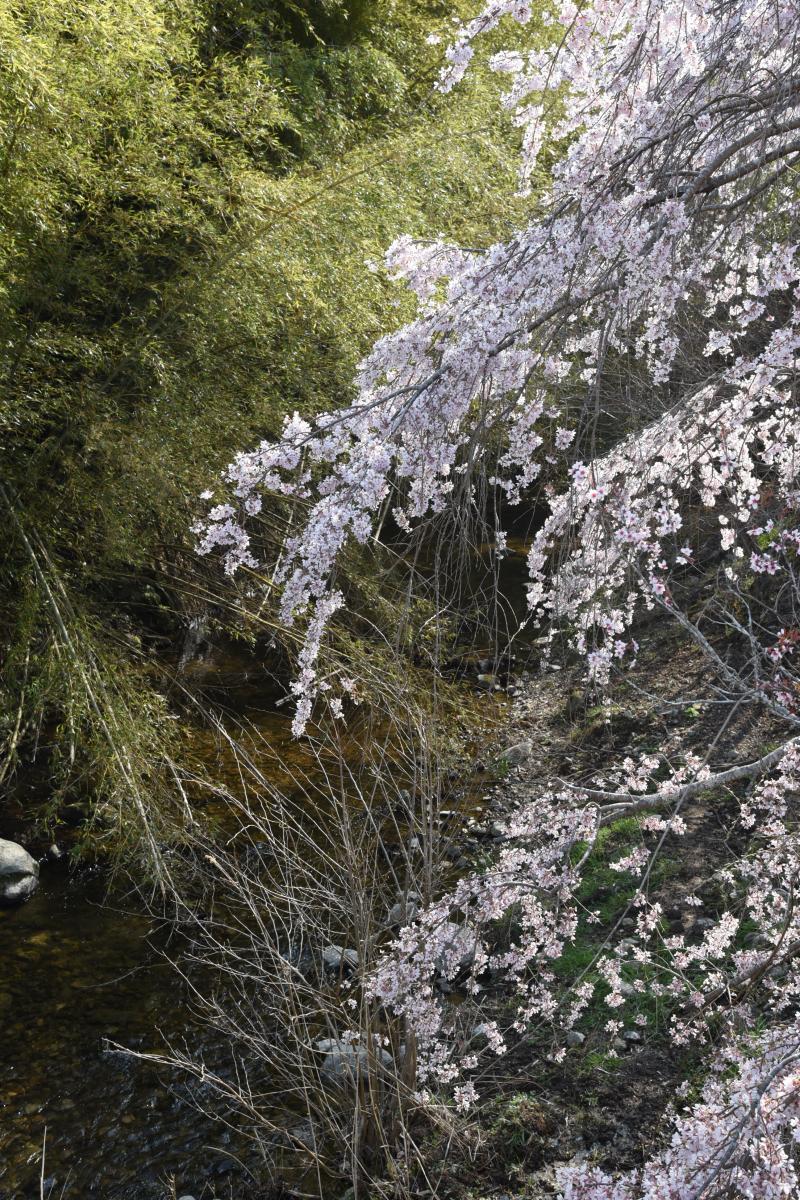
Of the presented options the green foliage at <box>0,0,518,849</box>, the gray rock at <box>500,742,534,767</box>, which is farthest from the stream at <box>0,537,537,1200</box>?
the gray rock at <box>500,742,534,767</box>

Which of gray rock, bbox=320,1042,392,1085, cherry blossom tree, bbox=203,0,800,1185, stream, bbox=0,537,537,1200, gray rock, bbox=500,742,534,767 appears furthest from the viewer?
gray rock, bbox=500,742,534,767

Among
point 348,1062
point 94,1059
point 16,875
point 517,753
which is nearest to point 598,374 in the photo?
A: point 348,1062

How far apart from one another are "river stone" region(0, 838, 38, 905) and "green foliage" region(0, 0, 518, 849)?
1.55 feet

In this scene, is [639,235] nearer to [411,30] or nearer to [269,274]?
[269,274]

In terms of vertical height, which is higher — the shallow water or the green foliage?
the green foliage

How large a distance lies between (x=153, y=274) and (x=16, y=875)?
9.31 ft

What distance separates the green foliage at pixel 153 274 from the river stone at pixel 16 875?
473 millimetres

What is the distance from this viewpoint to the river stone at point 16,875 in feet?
13.1

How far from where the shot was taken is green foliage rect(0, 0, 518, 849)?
3971mm

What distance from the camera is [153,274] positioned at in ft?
16.1

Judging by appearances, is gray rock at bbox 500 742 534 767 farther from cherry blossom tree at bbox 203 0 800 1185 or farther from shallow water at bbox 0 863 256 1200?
cherry blossom tree at bbox 203 0 800 1185

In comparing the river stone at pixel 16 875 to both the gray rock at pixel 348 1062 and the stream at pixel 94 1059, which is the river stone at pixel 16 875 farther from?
the gray rock at pixel 348 1062

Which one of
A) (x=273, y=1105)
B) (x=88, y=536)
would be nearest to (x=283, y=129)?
(x=88, y=536)

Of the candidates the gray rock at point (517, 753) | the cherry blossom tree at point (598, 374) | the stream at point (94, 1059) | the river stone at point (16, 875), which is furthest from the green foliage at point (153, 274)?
the cherry blossom tree at point (598, 374)
